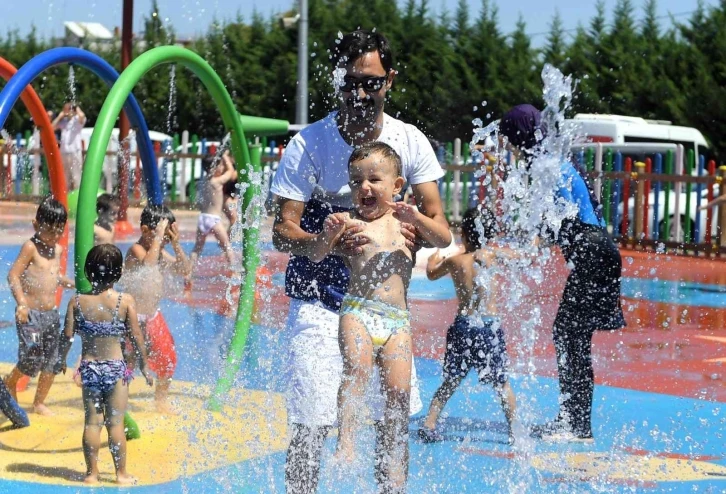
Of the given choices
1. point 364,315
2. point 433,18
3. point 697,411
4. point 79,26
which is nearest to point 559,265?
point 697,411

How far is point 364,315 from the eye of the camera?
371cm

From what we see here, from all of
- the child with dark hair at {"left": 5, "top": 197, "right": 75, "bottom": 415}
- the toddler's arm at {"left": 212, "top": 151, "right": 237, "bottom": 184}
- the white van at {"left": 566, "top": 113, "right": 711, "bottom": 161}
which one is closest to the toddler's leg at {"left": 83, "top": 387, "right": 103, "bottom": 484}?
the child with dark hair at {"left": 5, "top": 197, "right": 75, "bottom": 415}

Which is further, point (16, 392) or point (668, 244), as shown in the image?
point (668, 244)

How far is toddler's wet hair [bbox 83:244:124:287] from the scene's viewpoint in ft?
16.2

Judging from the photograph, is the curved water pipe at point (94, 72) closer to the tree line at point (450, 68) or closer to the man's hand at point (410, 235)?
the man's hand at point (410, 235)

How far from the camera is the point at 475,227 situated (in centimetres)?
566

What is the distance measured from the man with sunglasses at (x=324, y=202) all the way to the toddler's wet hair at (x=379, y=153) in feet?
0.60

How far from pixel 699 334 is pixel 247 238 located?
4425 mm

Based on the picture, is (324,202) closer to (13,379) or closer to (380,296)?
(380,296)

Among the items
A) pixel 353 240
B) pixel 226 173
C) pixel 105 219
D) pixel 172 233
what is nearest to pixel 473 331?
pixel 172 233

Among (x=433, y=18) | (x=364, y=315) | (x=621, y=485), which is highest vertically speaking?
(x=433, y=18)

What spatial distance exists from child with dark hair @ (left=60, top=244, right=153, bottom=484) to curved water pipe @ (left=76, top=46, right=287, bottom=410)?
Result: 93 millimetres

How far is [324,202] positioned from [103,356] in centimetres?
146

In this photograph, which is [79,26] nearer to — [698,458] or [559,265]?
[559,265]
